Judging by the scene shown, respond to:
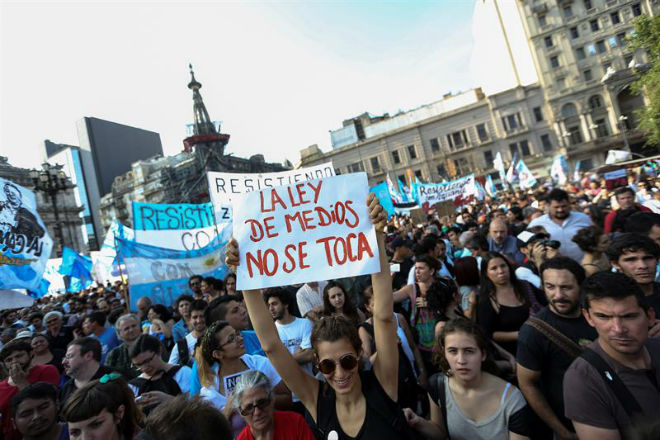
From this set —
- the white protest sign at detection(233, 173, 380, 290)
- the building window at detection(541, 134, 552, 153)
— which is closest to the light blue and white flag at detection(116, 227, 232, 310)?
the white protest sign at detection(233, 173, 380, 290)

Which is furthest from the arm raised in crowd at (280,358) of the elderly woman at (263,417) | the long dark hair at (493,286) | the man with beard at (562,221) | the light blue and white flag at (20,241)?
the light blue and white flag at (20,241)

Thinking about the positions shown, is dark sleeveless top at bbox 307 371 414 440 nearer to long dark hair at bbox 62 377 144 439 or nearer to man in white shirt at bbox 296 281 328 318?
long dark hair at bbox 62 377 144 439

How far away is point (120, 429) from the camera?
8.07 ft

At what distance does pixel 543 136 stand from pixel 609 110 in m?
6.77

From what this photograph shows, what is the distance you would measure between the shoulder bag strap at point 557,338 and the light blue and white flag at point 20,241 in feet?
24.3

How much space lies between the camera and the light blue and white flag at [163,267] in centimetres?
777

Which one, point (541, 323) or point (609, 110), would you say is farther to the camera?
point (609, 110)

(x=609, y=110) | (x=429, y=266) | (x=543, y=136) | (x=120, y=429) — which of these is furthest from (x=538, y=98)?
(x=120, y=429)

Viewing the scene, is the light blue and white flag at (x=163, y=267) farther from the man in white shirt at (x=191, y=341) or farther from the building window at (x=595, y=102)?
the building window at (x=595, y=102)

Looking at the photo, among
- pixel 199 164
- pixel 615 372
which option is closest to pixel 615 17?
pixel 199 164

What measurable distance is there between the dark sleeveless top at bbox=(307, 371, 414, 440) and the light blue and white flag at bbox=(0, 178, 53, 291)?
21.0 ft

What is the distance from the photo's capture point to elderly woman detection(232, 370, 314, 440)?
2283 millimetres

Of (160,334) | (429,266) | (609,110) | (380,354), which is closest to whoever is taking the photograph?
(380,354)

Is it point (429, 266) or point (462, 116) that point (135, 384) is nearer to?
point (429, 266)
